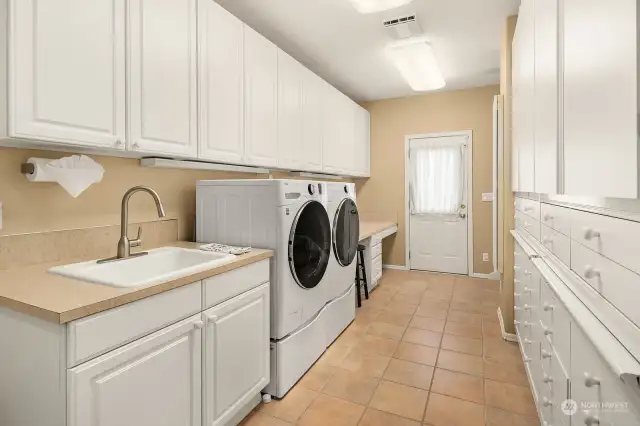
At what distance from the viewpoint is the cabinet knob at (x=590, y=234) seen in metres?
0.92

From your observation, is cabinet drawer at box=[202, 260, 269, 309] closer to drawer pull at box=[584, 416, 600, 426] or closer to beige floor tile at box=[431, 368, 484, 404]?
beige floor tile at box=[431, 368, 484, 404]

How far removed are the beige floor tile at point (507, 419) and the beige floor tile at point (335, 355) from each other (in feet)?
3.09

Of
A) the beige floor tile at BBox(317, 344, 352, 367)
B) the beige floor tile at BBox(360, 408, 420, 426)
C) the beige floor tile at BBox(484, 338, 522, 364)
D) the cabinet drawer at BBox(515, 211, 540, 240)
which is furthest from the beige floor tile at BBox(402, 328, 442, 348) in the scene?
the cabinet drawer at BBox(515, 211, 540, 240)

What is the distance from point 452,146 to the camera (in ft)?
15.0

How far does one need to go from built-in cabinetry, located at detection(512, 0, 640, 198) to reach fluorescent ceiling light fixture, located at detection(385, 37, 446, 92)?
1294 millimetres

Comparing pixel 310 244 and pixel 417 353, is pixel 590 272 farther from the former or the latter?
pixel 417 353

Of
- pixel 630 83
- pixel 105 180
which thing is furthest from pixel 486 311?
pixel 105 180

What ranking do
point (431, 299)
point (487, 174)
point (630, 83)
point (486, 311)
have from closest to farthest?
point (630, 83), point (486, 311), point (431, 299), point (487, 174)

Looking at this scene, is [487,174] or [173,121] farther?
[487,174]

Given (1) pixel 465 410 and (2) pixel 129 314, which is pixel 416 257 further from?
(2) pixel 129 314

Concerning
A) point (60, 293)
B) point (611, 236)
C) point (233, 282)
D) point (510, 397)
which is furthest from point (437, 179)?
point (60, 293)

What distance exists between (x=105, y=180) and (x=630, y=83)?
2.10 m

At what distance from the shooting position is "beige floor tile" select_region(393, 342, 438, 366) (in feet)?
7.75

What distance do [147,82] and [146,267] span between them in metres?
0.92
